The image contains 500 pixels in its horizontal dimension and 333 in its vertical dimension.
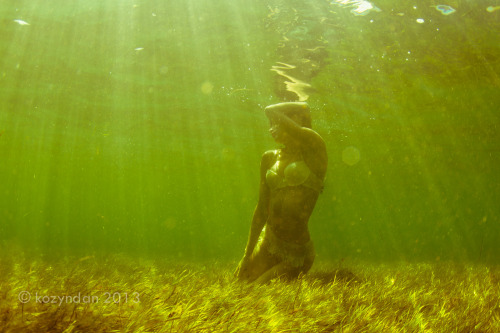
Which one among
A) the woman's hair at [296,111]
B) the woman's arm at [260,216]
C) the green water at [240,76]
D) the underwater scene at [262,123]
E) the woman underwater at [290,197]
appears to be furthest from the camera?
the green water at [240,76]

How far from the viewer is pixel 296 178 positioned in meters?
6.29

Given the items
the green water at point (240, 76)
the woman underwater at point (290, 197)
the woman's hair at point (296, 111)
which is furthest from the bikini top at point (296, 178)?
the green water at point (240, 76)

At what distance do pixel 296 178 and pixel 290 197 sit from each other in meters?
0.39

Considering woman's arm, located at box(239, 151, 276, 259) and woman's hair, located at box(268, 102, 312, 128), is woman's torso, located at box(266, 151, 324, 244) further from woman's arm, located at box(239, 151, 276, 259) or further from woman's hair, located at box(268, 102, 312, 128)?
woman's hair, located at box(268, 102, 312, 128)

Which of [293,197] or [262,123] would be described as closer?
[293,197]

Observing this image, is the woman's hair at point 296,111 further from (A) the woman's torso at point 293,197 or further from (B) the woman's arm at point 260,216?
(B) the woman's arm at point 260,216

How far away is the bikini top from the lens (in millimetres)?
6279

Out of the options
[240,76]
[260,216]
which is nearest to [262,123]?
[240,76]

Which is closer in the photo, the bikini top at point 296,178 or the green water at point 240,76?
the bikini top at point 296,178

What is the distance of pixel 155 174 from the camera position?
51000 millimetres

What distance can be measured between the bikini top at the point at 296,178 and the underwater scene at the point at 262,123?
1.2 inches

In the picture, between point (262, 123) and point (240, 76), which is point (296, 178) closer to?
point (240, 76)

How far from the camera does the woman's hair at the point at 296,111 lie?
649 centimetres

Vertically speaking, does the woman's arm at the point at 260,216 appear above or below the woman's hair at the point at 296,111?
below
